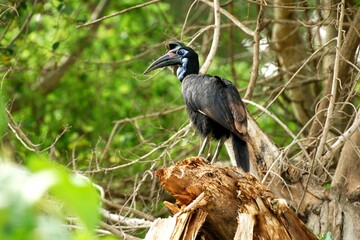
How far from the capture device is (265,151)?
5105 mm

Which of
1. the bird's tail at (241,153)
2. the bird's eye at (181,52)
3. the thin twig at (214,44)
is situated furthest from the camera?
the bird's eye at (181,52)

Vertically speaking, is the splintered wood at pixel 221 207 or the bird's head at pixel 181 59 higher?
the bird's head at pixel 181 59

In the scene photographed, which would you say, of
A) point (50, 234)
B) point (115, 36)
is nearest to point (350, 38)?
point (50, 234)

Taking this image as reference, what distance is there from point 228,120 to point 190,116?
62 cm

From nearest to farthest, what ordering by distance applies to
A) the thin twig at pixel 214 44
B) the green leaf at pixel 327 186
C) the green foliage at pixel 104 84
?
1. the thin twig at pixel 214 44
2. the green leaf at pixel 327 186
3. the green foliage at pixel 104 84

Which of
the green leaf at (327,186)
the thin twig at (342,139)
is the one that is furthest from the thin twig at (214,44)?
the green leaf at (327,186)

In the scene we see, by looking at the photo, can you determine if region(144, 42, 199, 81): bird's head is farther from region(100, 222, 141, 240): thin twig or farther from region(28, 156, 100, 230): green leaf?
region(28, 156, 100, 230): green leaf

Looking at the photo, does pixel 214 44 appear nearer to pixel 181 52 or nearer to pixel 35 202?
pixel 181 52

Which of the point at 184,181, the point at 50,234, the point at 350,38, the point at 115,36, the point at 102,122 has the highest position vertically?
the point at 50,234

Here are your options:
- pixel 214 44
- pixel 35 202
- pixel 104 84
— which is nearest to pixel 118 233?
pixel 214 44

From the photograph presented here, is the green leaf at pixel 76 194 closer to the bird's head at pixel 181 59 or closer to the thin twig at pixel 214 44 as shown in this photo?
the thin twig at pixel 214 44

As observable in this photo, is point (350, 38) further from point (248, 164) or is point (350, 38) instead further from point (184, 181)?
Answer: point (184, 181)

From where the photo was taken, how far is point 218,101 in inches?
195

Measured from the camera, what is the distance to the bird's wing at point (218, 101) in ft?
15.5
